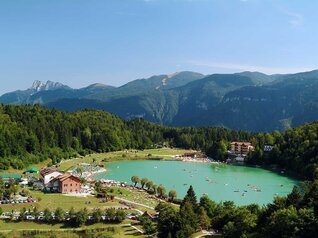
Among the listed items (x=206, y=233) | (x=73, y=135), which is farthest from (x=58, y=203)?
(x=73, y=135)

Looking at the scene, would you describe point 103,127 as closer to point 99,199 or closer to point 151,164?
point 151,164

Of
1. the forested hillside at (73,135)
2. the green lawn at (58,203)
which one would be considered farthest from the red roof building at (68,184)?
the forested hillside at (73,135)

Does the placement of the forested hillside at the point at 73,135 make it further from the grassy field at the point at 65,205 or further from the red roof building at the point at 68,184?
the red roof building at the point at 68,184

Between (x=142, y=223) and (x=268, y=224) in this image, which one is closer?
(x=268, y=224)

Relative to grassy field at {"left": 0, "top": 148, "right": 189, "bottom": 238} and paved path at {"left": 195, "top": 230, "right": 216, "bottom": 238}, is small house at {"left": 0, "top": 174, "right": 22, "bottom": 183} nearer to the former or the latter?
grassy field at {"left": 0, "top": 148, "right": 189, "bottom": 238}

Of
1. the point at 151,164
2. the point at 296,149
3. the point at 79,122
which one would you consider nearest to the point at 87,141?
the point at 79,122

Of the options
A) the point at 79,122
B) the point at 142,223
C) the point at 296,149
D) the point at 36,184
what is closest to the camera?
the point at 142,223

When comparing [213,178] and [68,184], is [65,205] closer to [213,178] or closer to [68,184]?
[68,184]
